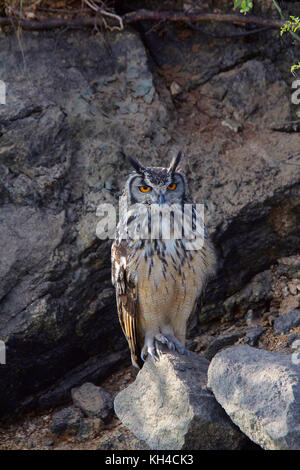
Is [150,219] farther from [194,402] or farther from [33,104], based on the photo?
[33,104]

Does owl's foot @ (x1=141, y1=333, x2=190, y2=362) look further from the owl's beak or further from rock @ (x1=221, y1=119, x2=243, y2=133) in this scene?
rock @ (x1=221, y1=119, x2=243, y2=133)

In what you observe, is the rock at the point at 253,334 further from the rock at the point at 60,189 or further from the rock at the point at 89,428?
the rock at the point at 89,428

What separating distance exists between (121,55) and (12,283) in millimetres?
1689

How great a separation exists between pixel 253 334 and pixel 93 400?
103cm

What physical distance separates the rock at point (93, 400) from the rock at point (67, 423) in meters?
0.06

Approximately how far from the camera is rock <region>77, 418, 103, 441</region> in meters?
3.19

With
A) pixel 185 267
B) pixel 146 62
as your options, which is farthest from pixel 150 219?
pixel 146 62

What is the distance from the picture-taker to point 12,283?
331 cm

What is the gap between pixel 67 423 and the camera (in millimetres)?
3254

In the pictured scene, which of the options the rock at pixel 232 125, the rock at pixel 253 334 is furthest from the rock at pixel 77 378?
the rock at pixel 232 125

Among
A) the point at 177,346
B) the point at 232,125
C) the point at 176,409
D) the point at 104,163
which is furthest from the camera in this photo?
the point at 232,125

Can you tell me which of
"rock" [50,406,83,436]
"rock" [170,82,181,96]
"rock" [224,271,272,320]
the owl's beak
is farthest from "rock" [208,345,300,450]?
"rock" [170,82,181,96]

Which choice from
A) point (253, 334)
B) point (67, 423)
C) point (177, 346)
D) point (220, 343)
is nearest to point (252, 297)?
point (253, 334)

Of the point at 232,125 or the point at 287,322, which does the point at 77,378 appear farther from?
the point at 232,125
